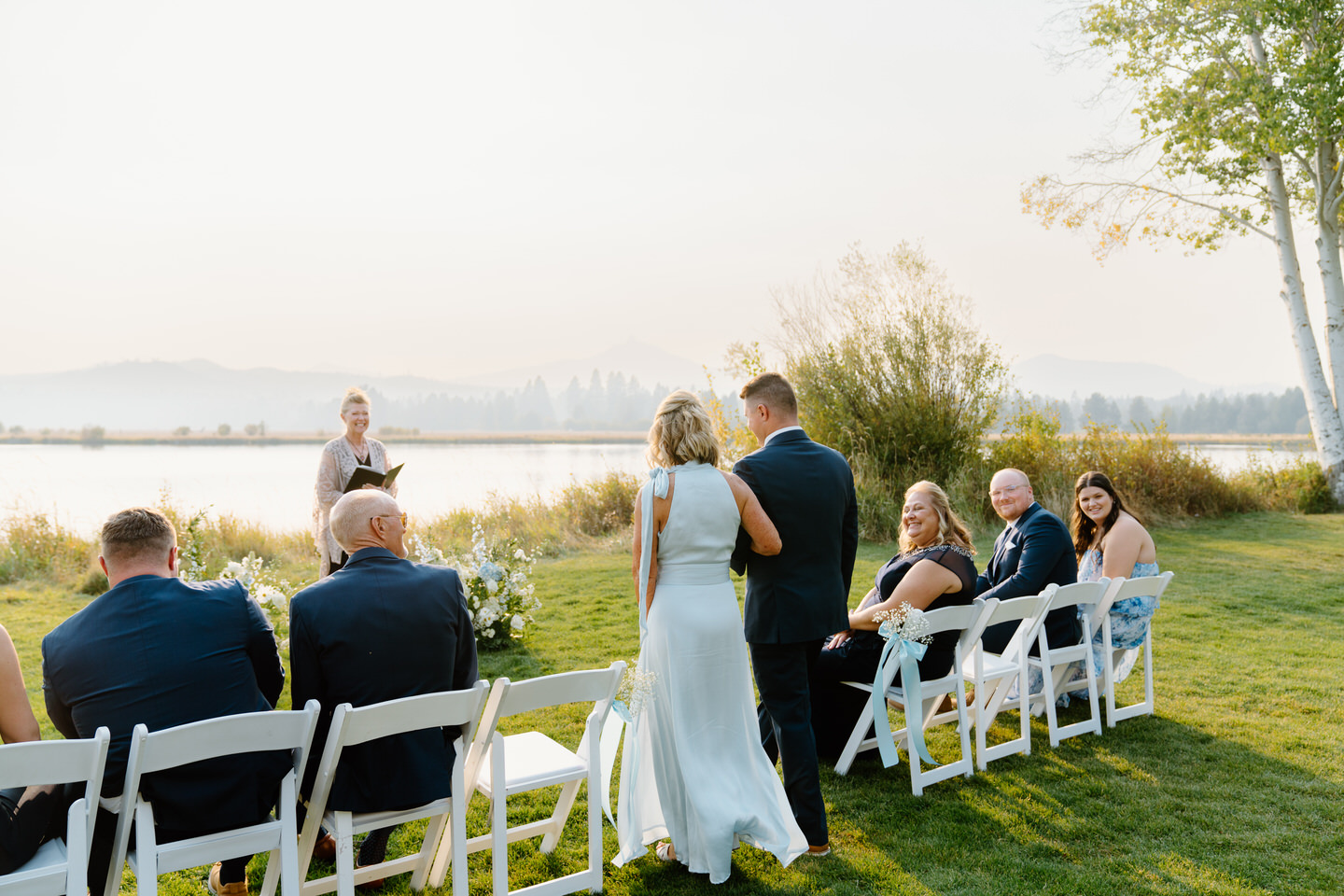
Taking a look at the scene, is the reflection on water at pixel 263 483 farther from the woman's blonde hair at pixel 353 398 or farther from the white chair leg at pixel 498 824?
the white chair leg at pixel 498 824

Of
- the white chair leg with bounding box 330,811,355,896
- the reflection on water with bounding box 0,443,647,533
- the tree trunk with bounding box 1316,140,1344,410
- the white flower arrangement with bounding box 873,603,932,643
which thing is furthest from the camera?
the tree trunk with bounding box 1316,140,1344,410

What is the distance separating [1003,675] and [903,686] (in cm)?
85

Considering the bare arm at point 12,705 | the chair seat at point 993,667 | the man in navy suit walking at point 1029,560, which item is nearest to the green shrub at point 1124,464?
the man in navy suit walking at point 1029,560

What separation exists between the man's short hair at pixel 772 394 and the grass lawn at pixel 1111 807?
1.80 meters

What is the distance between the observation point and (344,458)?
6082mm

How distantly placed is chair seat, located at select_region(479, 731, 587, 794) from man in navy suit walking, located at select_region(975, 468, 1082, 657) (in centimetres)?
260

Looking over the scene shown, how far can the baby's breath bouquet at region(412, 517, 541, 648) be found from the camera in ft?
22.0

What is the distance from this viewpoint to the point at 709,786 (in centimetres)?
333

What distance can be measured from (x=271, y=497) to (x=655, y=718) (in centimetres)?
1340

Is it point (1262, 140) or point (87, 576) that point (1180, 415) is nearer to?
point (1262, 140)

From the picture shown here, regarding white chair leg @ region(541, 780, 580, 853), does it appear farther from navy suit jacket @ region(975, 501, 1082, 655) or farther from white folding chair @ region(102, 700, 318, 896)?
navy suit jacket @ region(975, 501, 1082, 655)

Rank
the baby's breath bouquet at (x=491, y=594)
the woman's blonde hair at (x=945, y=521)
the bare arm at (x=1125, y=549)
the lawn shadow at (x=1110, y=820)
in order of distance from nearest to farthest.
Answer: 1. the lawn shadow at (x=1110, y=820)
2. the woman's blonde hair at (x=945, y=521)
3. the bare arm at (x=1125, y=549)
4. the baby's breath bouquet at (x=491, y=594)

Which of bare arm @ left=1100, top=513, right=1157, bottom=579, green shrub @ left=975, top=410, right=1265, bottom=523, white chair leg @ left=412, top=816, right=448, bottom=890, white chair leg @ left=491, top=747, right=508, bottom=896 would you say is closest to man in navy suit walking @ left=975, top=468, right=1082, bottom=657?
bare arm @ left=1100, top=513, right=1157, bottom=579

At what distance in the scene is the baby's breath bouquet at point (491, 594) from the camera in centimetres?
671
